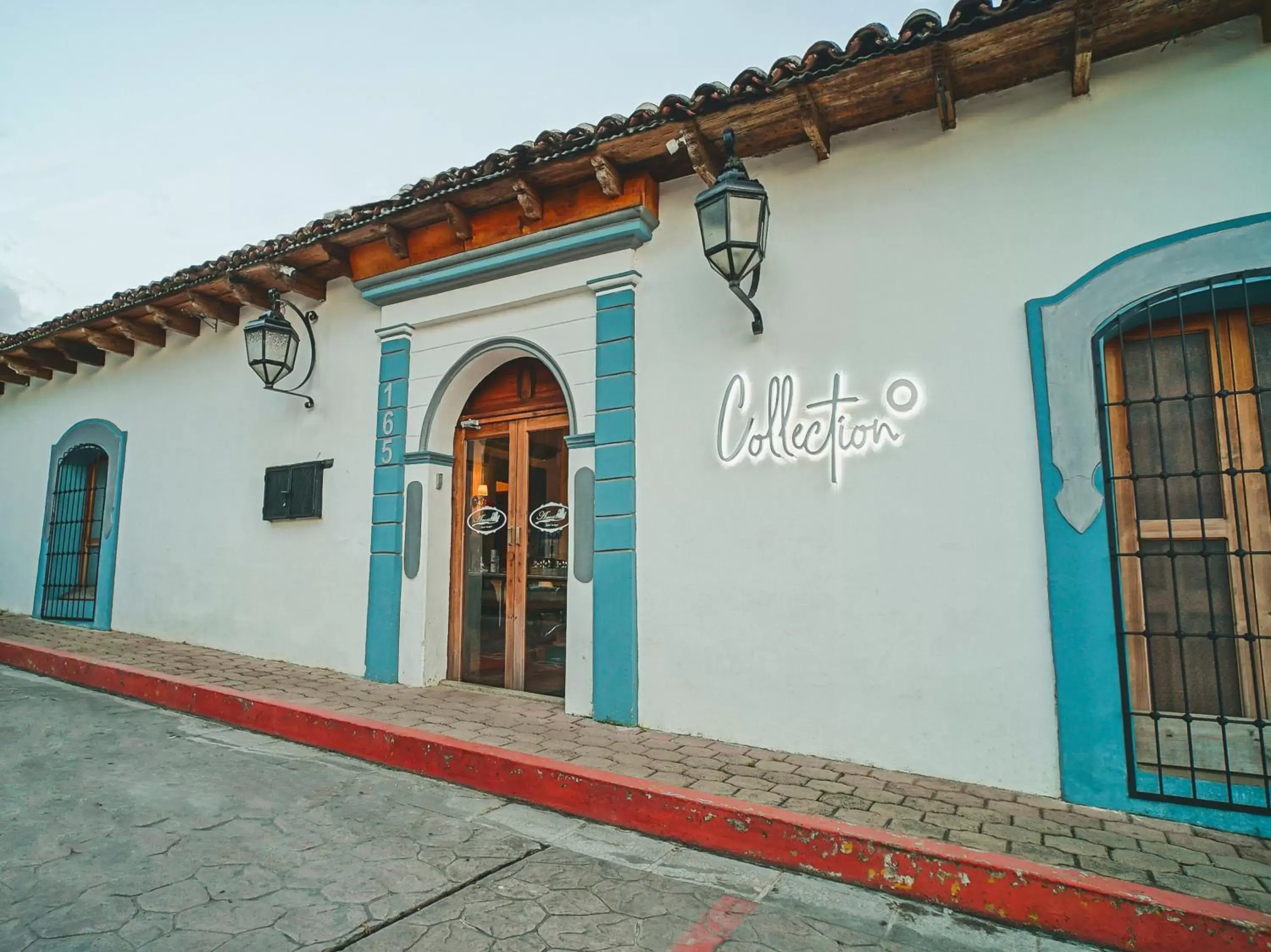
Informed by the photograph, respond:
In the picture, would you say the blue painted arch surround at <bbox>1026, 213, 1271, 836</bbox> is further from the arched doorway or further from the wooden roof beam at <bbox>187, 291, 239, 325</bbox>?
the wooden roof beam at <bbox>187, 291, 239, 325</bbox>

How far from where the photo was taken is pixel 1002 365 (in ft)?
12.9

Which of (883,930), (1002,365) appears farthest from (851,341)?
(883,930)

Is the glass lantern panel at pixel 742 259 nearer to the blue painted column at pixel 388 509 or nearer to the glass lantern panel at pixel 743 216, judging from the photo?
the glass lantern panel at pixel 743 216

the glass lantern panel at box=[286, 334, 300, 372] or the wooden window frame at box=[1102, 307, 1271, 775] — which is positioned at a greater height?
the glass lantern panel at box=[286, 334, 300, 372]

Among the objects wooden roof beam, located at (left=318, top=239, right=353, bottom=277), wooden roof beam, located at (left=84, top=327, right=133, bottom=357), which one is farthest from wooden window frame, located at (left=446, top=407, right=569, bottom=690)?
wooden roof beam, located at (left=84, top=327, right=133, bottom=357)

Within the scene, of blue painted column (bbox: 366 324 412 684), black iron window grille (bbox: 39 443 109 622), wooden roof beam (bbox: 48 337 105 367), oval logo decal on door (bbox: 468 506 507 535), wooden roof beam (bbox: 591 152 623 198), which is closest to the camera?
wooden roof beam (bbox: 591 152 623 198)

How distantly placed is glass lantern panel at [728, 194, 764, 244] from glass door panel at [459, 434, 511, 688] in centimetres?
284

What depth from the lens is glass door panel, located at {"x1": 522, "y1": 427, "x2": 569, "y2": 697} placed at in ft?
19.0

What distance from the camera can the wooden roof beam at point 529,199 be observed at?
17.0ft

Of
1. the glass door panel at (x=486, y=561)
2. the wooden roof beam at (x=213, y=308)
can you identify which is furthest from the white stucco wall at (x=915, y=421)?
the wooden roof beam at (x=213, y=308)

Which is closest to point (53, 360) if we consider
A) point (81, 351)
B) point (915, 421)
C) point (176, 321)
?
point (81, 351)

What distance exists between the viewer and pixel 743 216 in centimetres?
420

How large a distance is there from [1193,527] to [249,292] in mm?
7716

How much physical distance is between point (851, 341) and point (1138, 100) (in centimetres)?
186
